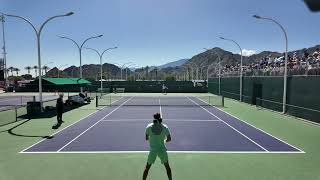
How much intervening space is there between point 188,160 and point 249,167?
210 cm

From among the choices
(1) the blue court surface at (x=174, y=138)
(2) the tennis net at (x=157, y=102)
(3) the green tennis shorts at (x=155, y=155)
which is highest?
(3) the green tennis shorts at (x=155, y=155)

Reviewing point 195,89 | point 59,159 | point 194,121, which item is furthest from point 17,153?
point 195,89

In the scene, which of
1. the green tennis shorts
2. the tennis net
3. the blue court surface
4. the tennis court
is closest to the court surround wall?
the tennis court

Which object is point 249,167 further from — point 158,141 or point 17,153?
point 17,153

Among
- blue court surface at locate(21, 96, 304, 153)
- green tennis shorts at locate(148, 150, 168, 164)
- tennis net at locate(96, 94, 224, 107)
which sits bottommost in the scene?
tennis net at locate(96, 94, 224, 107)

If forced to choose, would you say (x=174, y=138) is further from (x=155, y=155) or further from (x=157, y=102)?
(x=157, y=102)

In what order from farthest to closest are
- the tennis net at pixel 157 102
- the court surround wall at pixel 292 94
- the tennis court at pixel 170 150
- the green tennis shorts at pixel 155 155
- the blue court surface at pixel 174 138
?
1. the tennis net at pixel 157 102
2. the court surround wall at pixel 292 94
3. the blue court surface at pixel 174 138
4. the tennis court at pixel 170 150
5. the green tennis shorts at pixel 155 155

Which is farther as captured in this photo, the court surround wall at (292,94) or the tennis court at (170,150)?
the court surround wall at (292,94)

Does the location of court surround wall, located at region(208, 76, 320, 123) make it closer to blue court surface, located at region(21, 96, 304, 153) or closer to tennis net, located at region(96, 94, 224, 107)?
tennis net, located at region(96, 94, 224, 107)

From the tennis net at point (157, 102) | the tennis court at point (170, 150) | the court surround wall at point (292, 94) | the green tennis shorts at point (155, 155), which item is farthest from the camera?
the tennis net at point (157, 102)

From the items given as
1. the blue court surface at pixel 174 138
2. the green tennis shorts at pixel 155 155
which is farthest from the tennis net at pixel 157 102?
the green tennis shorts at pixel 155 155

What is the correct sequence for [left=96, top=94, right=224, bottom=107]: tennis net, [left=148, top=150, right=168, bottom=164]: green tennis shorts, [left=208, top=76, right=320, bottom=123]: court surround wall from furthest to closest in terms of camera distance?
[left=96, top=94, right=224, bottom=107]: tennis net → [left=208, top=76, right=320, bottom=123]: court surround wall → [left=148, top=150, right=168, bottom=164]: green tennis shorts

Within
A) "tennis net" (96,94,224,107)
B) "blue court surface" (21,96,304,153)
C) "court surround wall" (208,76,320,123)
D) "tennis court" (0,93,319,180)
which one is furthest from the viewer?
"tennis net" (96,94,224,107)

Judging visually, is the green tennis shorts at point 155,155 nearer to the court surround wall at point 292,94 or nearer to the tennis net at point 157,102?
the court surround wall at point 292,94
